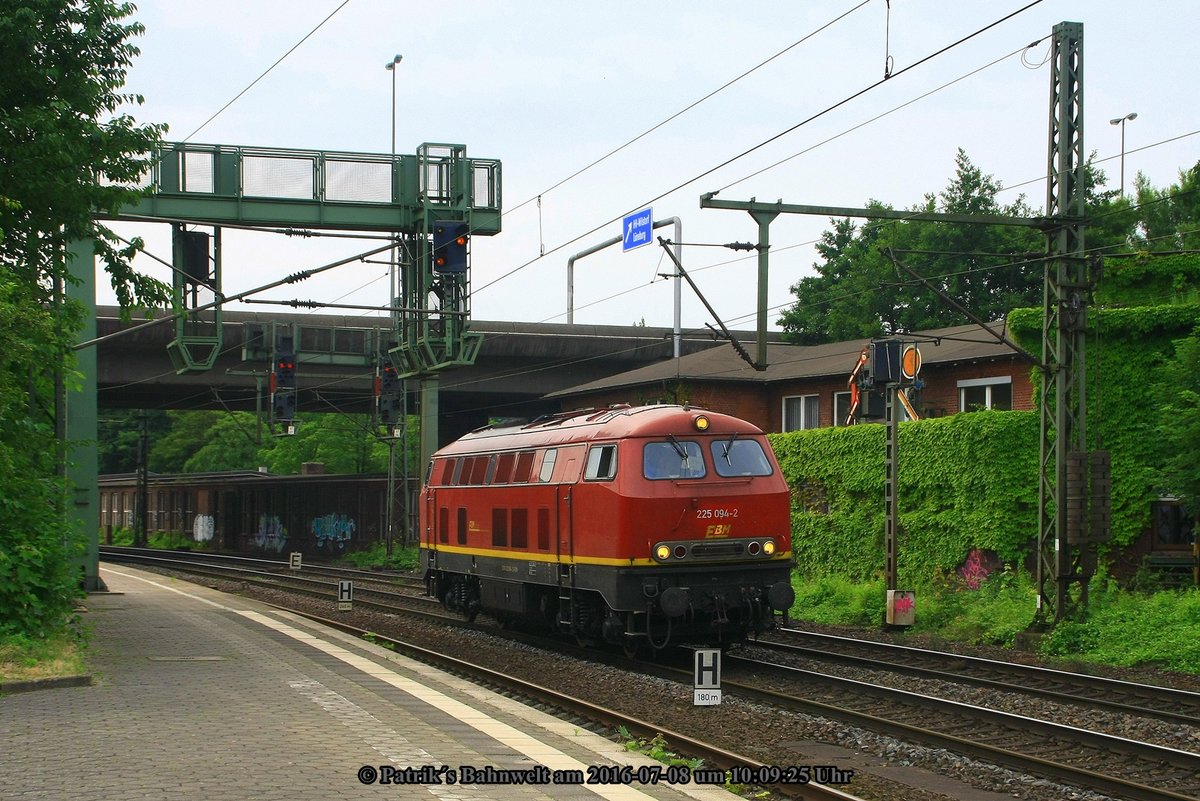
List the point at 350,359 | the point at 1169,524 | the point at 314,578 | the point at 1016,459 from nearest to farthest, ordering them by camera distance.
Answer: the point at 1169,524, the point at 1016,459, the point at 314,578, the point at 350,359

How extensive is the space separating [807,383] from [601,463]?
20761 millimetres

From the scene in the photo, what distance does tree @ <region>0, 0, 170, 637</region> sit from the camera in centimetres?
1553

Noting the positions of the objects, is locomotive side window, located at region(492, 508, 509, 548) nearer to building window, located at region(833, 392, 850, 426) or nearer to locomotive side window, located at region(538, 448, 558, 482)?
locomotive side window, located at region(538, 448, 558, 482)

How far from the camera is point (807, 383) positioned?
37.0 meters

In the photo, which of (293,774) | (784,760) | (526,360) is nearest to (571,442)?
(784,760)

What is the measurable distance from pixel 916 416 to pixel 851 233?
34.3 meters

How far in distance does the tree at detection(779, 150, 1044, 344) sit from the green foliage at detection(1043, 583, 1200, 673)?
31178mm

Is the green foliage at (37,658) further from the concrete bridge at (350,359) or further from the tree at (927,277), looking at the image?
the tree at (927,277)

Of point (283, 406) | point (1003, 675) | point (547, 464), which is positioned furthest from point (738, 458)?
point (283, 406)

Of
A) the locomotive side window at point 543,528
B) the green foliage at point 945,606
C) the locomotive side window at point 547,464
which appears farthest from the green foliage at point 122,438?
the locomotive side window at point 543,528

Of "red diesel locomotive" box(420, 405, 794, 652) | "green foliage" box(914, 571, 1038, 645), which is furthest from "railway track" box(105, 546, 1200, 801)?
"green foliage" box(914, 571, 1038, 645)

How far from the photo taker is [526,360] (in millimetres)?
46906

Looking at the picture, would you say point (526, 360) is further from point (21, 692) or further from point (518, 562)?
point (21, 692)

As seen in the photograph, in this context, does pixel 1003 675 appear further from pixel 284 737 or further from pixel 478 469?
pixel 284 737
